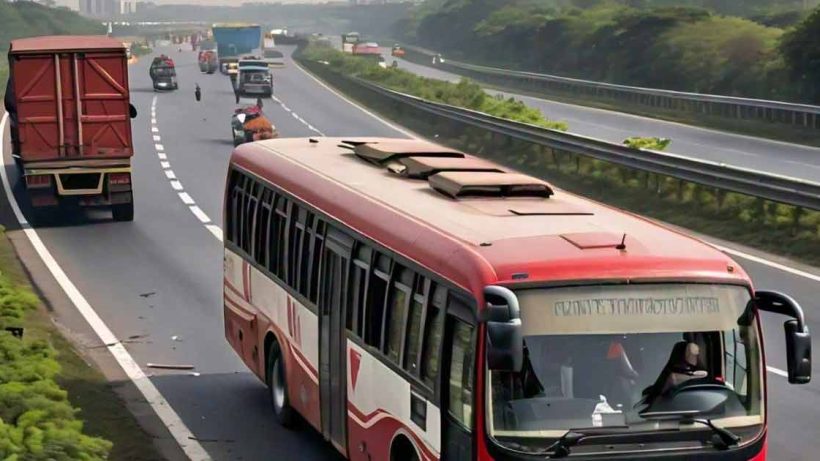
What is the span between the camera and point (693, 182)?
26156 mm

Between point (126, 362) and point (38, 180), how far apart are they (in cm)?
1205

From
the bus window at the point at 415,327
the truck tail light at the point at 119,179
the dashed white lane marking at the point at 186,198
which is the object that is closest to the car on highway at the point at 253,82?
the dashed white lane marking at the point at 186,198

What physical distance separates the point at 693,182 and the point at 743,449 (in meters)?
18.1

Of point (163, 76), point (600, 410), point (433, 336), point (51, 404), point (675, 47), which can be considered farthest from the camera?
point (163, 76)

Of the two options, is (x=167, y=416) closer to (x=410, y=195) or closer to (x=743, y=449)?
(x=410, y=195)

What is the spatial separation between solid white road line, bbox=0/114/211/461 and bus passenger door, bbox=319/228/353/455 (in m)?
1.38

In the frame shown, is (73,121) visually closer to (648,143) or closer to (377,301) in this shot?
(648,143)

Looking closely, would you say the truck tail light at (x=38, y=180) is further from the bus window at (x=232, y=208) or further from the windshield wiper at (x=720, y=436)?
the windshield wiper at (x=720, y=436)

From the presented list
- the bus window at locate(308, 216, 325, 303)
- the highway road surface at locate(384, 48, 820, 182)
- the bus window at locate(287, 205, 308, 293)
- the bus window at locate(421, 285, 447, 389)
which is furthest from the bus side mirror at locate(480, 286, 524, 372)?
the highway road surface at locate(384, 48, 820, 182)

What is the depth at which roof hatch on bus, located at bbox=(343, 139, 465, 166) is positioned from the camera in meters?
13.0

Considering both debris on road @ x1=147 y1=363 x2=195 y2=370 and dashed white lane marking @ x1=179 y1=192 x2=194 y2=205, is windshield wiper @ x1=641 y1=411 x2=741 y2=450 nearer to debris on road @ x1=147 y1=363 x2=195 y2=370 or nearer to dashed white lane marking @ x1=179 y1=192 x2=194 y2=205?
debris on road @ x1=147 y1=363 x2=195 y2=370

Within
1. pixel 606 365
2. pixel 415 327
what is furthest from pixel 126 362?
pixel 606 365

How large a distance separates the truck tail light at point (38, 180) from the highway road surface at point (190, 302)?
81 cm

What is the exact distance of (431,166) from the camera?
11.9 meters
